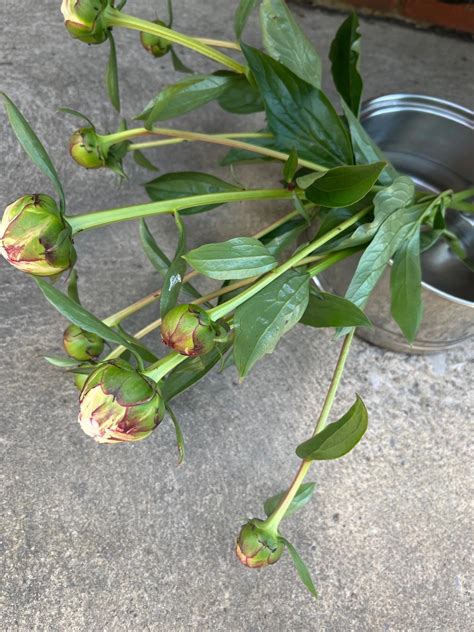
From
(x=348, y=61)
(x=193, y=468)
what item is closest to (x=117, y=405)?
(x=193, y=468)

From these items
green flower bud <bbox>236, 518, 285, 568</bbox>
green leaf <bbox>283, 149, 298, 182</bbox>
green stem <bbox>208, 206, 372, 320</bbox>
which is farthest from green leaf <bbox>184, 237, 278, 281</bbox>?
green flower bud <bbox>236, 518, 285, 568</bbox>

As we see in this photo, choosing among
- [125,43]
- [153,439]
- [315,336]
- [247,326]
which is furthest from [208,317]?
[125,43]

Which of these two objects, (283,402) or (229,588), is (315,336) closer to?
(283,402)

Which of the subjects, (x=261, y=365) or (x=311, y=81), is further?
(x=261, y=365)

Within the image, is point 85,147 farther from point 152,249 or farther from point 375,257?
point 375,257

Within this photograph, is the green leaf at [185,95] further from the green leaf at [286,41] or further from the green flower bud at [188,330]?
the green flower bud at [188,330]

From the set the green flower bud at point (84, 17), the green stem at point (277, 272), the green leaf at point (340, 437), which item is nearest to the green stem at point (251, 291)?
the green stem at point (277, 272)
